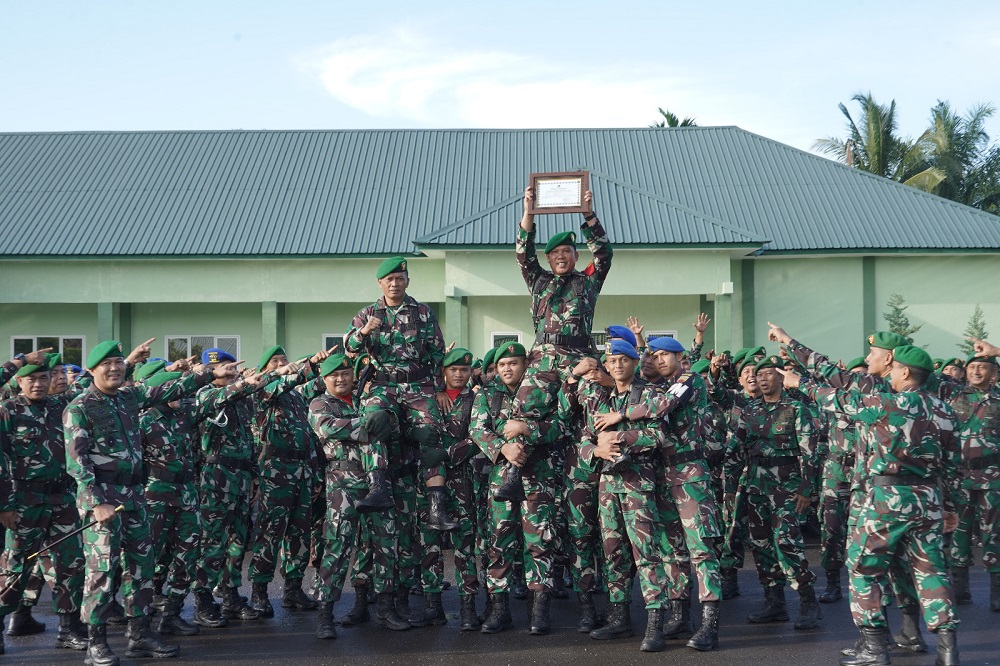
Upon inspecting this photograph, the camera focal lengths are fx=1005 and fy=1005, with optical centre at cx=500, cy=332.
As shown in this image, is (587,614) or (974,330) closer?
(587,614)

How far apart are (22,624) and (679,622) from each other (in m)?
5.11

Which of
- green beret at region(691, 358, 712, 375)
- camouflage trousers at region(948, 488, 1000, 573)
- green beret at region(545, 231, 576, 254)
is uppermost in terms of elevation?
green beret at region(545, 231, 576, 254)

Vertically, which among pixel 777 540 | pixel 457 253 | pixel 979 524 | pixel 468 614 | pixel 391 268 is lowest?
pixel 468 614

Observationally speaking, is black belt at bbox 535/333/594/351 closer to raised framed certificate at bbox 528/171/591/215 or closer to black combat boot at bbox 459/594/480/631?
raised framed certificate at bbox 528/171/591/215

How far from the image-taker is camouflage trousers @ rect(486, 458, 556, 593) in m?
7.50

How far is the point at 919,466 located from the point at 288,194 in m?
18.9

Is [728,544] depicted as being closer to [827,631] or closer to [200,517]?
[827,631]

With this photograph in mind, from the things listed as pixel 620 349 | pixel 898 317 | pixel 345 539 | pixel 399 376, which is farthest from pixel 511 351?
pixel 898 317

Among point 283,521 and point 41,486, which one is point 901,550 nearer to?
point 283,521

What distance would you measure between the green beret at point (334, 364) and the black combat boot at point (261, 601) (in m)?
1.90

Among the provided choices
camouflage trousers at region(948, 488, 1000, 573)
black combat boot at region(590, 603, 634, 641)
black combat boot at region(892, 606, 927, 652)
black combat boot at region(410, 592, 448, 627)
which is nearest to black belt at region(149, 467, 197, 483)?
black combat boot at region(410, 592, 448, 627)

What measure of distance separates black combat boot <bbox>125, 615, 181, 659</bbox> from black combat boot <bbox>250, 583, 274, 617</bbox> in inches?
46.1

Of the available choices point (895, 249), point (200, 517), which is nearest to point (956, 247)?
point (895, 249)

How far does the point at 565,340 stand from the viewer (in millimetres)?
8031
